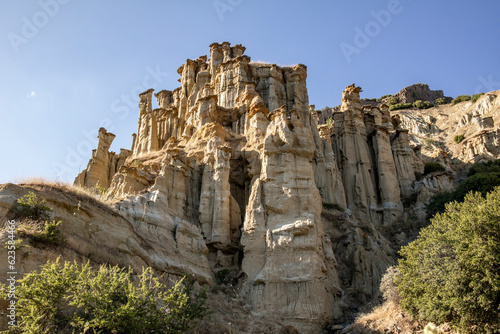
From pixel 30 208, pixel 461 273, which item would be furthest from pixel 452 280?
pixel 30 208

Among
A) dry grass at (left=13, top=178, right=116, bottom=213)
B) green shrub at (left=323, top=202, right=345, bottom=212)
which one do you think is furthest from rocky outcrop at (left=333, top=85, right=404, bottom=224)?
dry grass at (left=13, top=178, right=116, bottom=213)

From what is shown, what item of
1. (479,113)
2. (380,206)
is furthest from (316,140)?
(479,113)

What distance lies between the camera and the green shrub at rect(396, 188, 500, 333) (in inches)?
684

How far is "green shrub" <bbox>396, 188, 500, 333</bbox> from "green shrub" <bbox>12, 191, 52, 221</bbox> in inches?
650

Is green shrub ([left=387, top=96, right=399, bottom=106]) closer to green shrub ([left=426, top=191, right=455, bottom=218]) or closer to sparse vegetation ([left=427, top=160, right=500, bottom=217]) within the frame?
sparse vegetation ([left=427, top=160, right=500, bottom=217])

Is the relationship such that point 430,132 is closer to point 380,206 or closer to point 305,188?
point 380,206

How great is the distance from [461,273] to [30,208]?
17938 mm

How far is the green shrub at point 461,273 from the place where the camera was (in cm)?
1738

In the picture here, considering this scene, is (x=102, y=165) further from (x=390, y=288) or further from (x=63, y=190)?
(x=390, y=288)

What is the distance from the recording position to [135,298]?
46.5ft

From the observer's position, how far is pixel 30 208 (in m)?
17.5

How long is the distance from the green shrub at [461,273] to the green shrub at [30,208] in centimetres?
1650

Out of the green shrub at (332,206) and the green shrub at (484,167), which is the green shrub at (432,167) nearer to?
the green shrub at (484,167)

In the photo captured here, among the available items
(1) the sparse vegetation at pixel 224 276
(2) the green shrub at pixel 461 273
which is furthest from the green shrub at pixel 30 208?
(2) the green shrub at pixel 461 273
